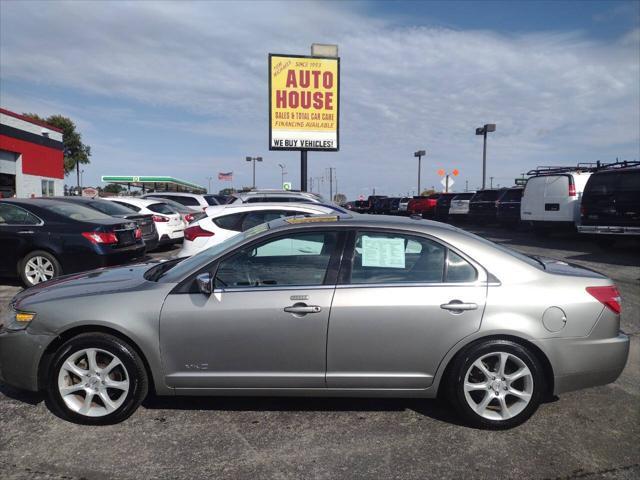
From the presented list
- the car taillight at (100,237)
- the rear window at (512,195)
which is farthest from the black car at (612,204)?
the car taillight at (100,237)

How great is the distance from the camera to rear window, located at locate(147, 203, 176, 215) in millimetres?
12516

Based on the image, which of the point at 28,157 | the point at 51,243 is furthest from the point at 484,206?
the point at 28,157

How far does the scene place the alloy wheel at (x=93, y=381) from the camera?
3510 millimetres

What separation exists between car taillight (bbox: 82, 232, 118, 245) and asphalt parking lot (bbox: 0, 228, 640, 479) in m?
3.54

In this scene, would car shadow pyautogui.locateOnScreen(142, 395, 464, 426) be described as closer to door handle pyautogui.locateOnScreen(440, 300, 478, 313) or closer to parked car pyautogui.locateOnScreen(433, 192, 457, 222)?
door handle pyautogui.locateOnScreen(440, 300, 478, 313)

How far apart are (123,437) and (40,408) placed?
2.87 ft

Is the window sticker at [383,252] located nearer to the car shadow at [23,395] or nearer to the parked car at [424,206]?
the car shadow at [23,395]

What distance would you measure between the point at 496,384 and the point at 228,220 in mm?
4947

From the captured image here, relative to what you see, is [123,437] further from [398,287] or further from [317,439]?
[398,287]

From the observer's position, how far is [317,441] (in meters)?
3.35

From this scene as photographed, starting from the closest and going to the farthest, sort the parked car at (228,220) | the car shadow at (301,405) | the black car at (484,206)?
the car shadow at (301,405), the parked car at (228,220), the black car at (484,206)

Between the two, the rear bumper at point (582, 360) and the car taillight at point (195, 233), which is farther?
the car taillight at point (195, 233)

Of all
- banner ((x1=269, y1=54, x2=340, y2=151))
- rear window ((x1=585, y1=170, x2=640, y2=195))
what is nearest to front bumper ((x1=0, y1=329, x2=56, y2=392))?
rear window ((x1=585, y1=170, x2=640, y2=195))

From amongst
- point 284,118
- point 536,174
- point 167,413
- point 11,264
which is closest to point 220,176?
point 284,118
